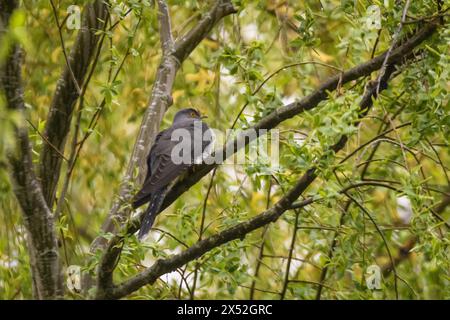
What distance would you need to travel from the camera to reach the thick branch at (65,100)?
4637 millimetres

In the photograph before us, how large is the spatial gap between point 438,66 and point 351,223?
1123 mm

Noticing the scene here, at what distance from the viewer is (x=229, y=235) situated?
3939 mm

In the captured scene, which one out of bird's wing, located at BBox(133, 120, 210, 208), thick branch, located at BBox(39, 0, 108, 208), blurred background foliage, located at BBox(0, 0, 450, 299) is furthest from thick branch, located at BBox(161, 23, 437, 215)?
thick branch, located at BBox(39, 0, 108, 208)

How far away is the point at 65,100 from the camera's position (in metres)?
4.73

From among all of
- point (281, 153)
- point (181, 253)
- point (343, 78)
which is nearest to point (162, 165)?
point (281, 153)

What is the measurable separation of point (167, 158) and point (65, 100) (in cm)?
98

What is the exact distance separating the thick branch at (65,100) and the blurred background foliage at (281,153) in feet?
0.40

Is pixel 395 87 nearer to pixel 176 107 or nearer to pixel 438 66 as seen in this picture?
pixel 438 66

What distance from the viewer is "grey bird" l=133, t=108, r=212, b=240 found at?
4519 mm

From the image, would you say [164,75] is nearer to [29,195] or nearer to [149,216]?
[149,216]

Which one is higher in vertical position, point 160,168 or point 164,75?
point 164,75

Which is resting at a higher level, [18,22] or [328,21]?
[328,21]

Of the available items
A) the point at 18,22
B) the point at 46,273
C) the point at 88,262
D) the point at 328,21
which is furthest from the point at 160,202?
the point at 328,21
